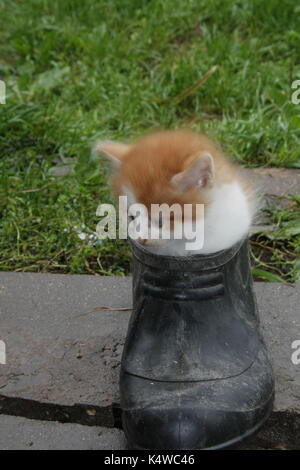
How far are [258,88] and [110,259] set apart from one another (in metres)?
1.47

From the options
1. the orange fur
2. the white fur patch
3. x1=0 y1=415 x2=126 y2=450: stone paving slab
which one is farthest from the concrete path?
the orange fur

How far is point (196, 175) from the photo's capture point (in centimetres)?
153

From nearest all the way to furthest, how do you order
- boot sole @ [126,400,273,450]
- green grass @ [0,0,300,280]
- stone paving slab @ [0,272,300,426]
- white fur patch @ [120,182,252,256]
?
boot sole @ [126,400,273,450]
white fur patch @ [120,182,252,256]
stone paving slab @ [0,272,300,426]
green grass @ [0,0,300,280]

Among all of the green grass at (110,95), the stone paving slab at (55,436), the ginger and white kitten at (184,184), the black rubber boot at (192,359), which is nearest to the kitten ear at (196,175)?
the ginger and white kitten at (184,184)

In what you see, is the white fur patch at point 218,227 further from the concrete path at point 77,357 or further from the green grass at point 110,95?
the green grass at point 110,95

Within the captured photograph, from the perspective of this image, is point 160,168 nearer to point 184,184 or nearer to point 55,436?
point 184,184

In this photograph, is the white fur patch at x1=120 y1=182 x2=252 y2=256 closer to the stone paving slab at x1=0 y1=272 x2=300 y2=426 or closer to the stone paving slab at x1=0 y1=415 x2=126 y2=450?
the stone paving slab at x1=0 y1=272 x2=300 y2=426

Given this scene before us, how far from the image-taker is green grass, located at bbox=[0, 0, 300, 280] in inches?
101

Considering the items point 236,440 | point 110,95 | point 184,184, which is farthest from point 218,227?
point 110,95

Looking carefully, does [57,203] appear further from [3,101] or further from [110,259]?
[3,101]

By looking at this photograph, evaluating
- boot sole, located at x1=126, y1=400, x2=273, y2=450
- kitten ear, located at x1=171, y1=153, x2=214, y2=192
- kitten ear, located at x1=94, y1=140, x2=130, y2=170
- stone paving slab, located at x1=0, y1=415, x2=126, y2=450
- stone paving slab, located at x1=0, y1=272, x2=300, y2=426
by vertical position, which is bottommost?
stone paving slab, located at x1=0, y1=415, x2=126, y2=450

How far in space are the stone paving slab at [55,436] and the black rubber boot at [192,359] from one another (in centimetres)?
13

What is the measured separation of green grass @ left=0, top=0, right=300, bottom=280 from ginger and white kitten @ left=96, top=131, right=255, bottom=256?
0.68 meters

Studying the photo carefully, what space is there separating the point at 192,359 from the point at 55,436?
445 mm
